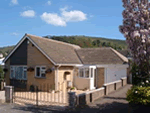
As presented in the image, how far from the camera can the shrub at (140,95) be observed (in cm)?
847

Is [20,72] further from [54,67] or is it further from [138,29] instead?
[138,29]

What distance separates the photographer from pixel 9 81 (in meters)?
19.8

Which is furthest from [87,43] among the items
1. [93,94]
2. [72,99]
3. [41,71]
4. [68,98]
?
[72,99]

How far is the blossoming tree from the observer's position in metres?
7.23

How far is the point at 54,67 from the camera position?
661 inches

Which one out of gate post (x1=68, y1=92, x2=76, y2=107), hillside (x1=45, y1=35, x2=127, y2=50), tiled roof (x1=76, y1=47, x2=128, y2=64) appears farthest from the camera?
hillside (x1=45, y1=35, x2=127, y2=50)

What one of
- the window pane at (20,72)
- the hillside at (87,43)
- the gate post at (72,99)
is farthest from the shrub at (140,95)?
the hillside at (87,43)

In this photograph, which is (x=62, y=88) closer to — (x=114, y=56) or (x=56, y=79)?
(x=56, y=79)

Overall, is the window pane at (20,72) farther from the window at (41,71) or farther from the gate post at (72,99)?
the gate post at (72,99)

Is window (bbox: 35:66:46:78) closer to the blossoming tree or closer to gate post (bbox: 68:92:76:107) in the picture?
gate post (bbox: 68:92:76:107)

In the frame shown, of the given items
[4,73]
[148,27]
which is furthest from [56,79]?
[148,27]

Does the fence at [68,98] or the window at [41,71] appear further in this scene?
the window at [41,71]

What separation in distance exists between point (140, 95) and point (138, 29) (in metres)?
3.55

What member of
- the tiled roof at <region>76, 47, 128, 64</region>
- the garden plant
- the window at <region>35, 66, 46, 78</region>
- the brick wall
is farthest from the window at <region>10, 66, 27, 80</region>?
the garden plant
